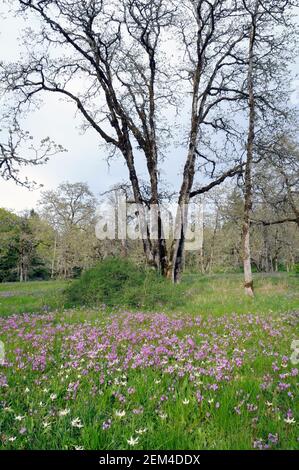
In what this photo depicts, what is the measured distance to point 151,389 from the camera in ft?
12.0

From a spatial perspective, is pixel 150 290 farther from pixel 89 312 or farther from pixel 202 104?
pixel 202 104

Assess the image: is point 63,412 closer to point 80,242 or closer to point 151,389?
point 151,389

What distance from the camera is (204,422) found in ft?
9.82

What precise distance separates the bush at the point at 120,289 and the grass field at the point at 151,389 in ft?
13.5

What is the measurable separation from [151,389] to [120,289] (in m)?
8.15

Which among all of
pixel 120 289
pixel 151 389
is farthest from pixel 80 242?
pixel 151 389

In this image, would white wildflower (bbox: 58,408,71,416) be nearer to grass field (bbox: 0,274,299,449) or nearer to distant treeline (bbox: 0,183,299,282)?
grass field (bbox: 0,274,299,449)

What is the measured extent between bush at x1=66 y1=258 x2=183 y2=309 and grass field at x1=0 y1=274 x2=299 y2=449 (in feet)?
13.5

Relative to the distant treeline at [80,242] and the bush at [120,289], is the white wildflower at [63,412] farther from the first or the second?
the distant treeline at [80,242]

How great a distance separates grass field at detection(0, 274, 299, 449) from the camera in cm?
271

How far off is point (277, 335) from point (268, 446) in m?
3.70

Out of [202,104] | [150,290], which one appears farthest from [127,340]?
[202,104]

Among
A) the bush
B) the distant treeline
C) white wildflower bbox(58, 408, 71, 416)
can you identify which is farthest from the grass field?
the distant treeline

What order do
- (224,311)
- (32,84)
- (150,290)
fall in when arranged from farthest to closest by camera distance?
1. (32,84)
2. (150,290)
3. (224,311)
